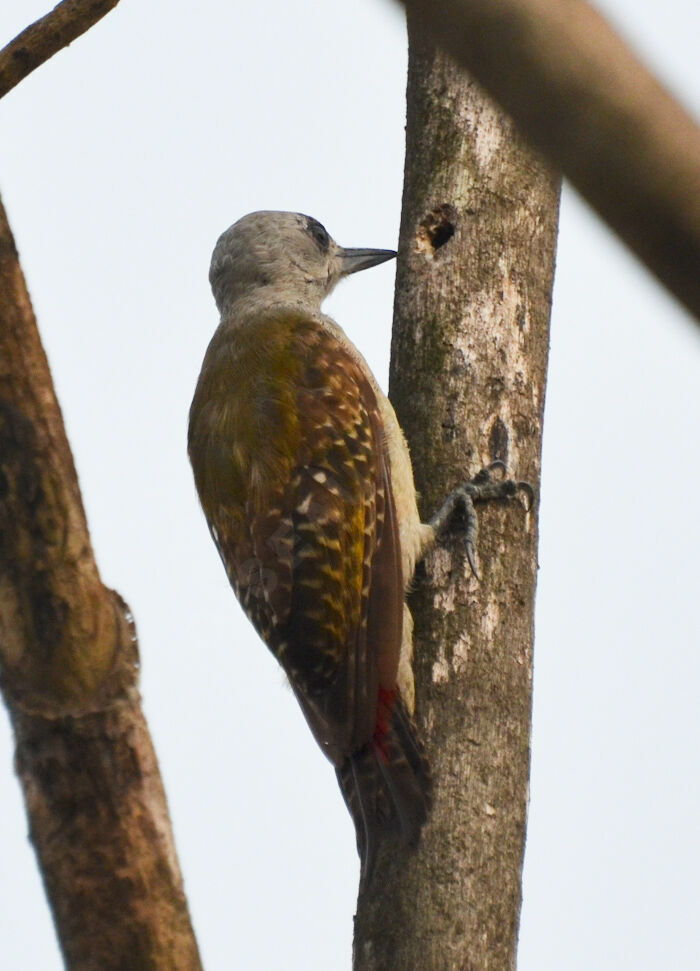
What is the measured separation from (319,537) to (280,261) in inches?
91.7

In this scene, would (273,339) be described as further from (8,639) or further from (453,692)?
(8,639)

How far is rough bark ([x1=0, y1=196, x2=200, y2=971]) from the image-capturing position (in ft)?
6.28

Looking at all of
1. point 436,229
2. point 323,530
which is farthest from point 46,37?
point 323,530

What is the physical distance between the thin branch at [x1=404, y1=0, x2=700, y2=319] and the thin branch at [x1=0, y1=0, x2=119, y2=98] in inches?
86.4

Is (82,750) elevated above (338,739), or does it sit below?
below

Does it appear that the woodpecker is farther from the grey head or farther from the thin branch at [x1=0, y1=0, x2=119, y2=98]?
the thin branch at [x1=0, y1=0, x2=119, y2=98]

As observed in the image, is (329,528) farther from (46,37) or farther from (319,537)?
(46,37)

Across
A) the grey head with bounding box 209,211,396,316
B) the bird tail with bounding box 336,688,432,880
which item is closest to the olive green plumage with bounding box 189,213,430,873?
the bird tail with bounding box 336,688,432,880

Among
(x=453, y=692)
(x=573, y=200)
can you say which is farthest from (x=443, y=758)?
(x=573, y=200)

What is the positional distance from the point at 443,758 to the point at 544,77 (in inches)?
134

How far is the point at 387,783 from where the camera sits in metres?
4.03

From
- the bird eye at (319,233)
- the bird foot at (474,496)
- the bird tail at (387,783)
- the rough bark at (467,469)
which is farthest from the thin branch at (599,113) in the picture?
the bird eye at (319,233)

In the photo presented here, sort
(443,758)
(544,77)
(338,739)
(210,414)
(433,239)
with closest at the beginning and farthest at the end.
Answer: (544,77), (443,758), (338,739), (433,239), (210,414)

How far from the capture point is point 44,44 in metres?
2.91
